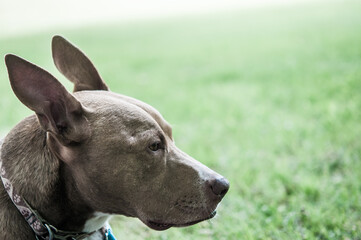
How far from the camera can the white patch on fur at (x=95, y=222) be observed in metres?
2.77

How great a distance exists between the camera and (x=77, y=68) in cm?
320

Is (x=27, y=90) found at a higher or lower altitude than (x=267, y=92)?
higher

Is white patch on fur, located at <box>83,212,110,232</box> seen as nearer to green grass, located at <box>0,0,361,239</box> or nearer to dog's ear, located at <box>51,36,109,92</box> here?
dog's ear, located at <box>51,36,109,92</box>

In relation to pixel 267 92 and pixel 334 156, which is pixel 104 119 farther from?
pixel 267 92

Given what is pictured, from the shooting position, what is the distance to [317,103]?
287 inches

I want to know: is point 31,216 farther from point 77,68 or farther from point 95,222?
point 77,68

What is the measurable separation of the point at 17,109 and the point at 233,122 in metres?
3.84

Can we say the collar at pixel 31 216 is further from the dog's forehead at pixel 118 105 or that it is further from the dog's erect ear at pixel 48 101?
the dog's forehead at pixel 118 105

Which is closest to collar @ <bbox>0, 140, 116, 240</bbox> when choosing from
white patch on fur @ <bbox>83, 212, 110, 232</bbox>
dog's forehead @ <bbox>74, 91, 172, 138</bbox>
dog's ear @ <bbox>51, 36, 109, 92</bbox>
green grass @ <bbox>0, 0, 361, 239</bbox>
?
white patch on fur @ <bbox>83, 212, 110, 232</bbox>

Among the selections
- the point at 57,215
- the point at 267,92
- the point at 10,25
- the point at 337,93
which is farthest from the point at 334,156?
the point at 10,25

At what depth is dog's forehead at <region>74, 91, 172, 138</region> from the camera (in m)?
2.73

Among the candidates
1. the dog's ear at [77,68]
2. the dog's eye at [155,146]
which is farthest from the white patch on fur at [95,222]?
the dog's ear at [77,68]

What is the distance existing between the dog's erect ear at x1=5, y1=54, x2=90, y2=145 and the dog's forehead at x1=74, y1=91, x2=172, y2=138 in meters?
0.16

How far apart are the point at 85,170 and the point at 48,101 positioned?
45 cm
